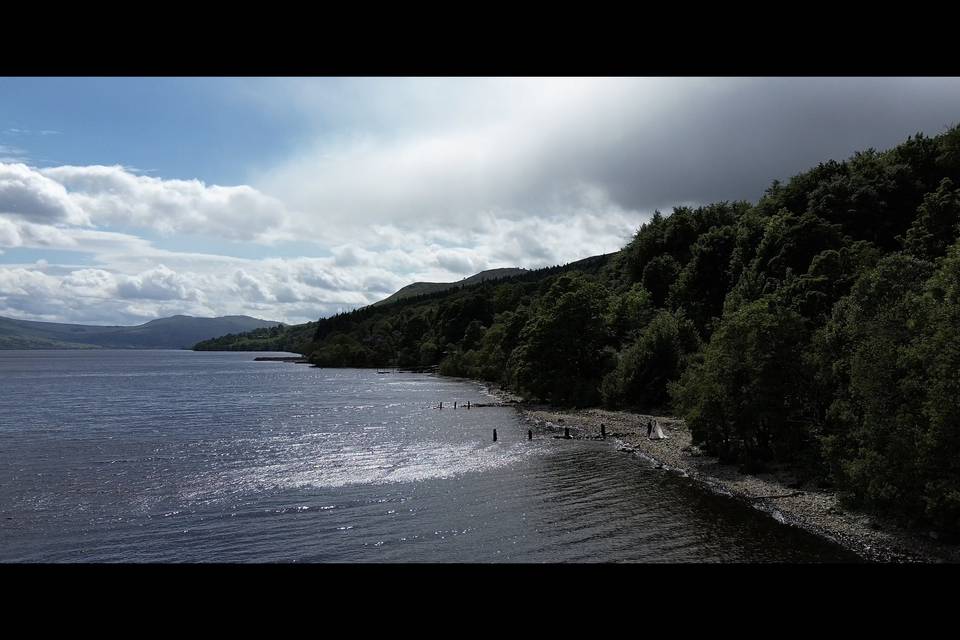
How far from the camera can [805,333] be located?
1417 inches

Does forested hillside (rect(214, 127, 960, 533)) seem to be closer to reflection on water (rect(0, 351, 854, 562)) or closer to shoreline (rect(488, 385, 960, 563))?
shoreline (rect(488, 385, 960, 563))

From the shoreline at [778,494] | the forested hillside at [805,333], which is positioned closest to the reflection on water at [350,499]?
the shoreline at [778,494]

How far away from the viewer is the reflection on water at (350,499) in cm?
2503

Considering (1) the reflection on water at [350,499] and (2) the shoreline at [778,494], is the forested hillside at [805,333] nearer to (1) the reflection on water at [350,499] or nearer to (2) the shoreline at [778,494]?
(2) the shoreline at [778,494]

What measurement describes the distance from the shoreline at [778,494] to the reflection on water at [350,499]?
1.10m

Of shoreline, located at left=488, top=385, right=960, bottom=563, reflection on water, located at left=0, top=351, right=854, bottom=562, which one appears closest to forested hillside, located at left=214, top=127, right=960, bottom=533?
shoreline, located at left=488, top=385, right=960, bottom=563

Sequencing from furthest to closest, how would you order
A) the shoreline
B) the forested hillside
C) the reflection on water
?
the reflection on water, the forested hillside, the shoreline

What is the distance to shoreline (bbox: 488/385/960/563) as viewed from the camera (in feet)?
73.5

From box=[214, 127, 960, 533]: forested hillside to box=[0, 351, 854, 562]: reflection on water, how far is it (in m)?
5.17

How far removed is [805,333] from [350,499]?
92.7ft

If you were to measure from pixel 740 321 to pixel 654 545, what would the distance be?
55.9 ft

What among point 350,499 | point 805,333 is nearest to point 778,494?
point 805,333

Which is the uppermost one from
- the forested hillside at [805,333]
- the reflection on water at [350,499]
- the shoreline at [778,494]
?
the forested hillside at [805,333]

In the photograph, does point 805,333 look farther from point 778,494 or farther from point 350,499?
point 350,499
